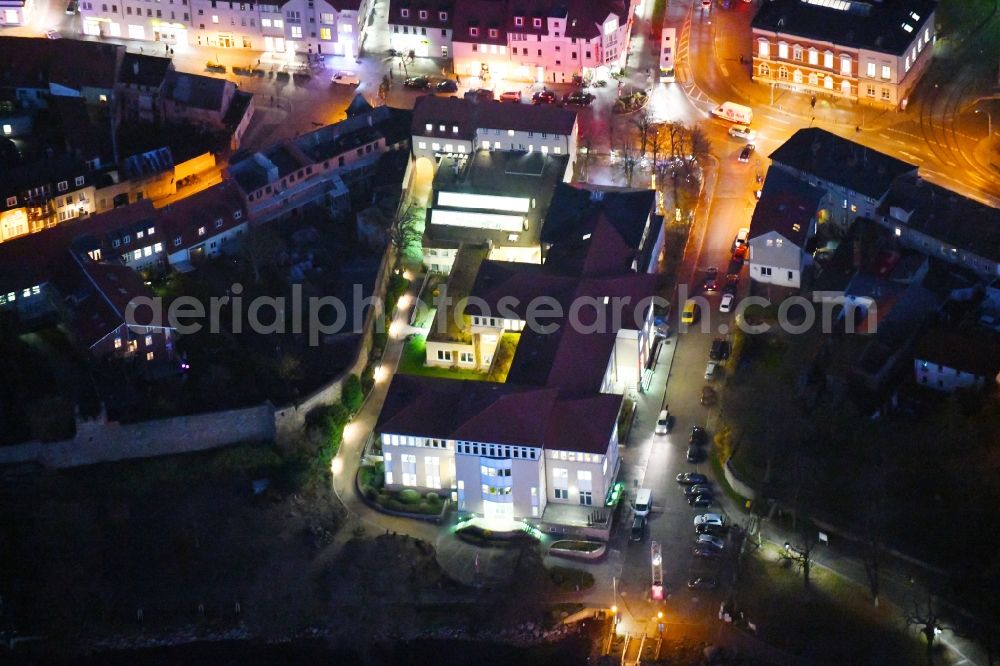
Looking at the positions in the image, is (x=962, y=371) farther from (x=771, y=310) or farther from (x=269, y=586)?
(x=269, y=586)

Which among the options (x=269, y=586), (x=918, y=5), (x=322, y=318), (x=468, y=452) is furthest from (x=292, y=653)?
(x=918, y=5)

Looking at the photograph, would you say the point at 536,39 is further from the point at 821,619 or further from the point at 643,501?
the point at 821,619

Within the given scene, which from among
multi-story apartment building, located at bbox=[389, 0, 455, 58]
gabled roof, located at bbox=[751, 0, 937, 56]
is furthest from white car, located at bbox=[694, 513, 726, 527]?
multi-story apartment building, located at bbox=[389, 0, 455, 58]

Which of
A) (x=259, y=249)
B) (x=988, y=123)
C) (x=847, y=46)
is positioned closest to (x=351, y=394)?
(x=259, y=249)

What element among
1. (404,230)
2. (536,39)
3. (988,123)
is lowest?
(404,230)

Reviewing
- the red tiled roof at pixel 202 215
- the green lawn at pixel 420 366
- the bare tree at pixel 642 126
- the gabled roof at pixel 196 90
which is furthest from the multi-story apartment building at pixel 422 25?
the green lawn at pixel 420 366
